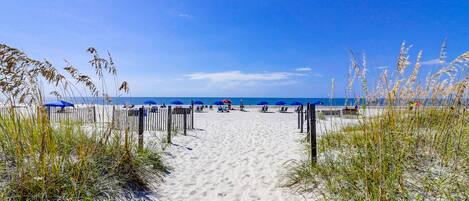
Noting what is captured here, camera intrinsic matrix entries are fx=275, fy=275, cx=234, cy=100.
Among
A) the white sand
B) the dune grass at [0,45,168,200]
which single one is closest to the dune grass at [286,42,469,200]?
the white sand

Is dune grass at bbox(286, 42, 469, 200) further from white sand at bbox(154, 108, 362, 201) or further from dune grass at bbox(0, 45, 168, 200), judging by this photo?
dune grass at bbox(0, 45, 168, 200)

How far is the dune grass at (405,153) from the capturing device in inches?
107

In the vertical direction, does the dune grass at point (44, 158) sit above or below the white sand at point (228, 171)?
above

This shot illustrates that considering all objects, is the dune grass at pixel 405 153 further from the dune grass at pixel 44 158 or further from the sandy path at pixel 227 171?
the dune grass at pixel 44 158

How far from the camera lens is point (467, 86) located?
3.36 meters

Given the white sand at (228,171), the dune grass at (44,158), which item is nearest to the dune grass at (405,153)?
the white sand at (228,171)

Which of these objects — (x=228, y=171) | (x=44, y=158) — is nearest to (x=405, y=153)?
(x=228, y=171)

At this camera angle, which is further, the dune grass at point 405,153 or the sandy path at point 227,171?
the sandy path at point 227,171

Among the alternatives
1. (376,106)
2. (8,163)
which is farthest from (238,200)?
(8,163)

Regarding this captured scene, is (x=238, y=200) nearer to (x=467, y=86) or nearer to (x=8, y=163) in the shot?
(x=8, y=163)

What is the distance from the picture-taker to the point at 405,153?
3248 millimetres

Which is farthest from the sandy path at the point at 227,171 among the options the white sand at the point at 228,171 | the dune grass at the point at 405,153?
the dune grass at the point at 405,153

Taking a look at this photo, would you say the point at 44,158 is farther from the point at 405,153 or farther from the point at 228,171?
the point at 405,153

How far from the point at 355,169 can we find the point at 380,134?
19.4 inches
